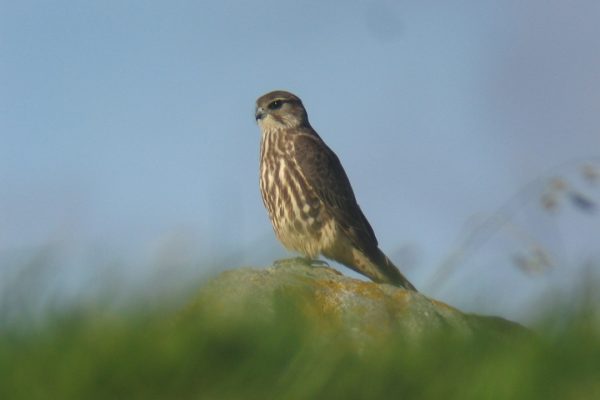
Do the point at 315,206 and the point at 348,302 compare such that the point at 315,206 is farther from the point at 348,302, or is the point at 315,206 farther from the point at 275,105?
the point at 348,302

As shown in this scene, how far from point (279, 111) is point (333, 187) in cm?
91

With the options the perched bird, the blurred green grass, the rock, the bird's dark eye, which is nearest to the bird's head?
the bird's dark eye

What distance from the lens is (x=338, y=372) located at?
11.0 feet

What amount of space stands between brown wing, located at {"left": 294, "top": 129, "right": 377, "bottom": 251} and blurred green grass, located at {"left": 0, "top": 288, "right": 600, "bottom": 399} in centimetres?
460

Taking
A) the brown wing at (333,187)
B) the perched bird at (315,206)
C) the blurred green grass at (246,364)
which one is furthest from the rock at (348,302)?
the brown wing at (333,187)

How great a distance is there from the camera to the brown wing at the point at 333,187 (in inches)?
331

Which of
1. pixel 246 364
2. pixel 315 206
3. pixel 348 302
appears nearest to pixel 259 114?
pixel 315 206

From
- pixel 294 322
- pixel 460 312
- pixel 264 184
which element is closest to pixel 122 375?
pixel 294 322

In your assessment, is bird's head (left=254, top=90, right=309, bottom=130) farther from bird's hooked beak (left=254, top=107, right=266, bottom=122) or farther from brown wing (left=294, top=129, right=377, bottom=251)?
brown wing (left=294, top=129, right=377, bottom=251)

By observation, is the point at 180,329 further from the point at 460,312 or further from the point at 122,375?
the point at 460,312

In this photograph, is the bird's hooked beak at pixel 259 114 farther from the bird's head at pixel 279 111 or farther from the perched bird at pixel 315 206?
the perched bird at pixel 315 206

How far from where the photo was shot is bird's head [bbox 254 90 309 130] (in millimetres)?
9109

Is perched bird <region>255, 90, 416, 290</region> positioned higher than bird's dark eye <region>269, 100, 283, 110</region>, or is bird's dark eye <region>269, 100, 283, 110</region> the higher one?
bird's dark eye <region>269, 100, 283, 110</region>

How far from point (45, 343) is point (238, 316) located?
1.99 feet
